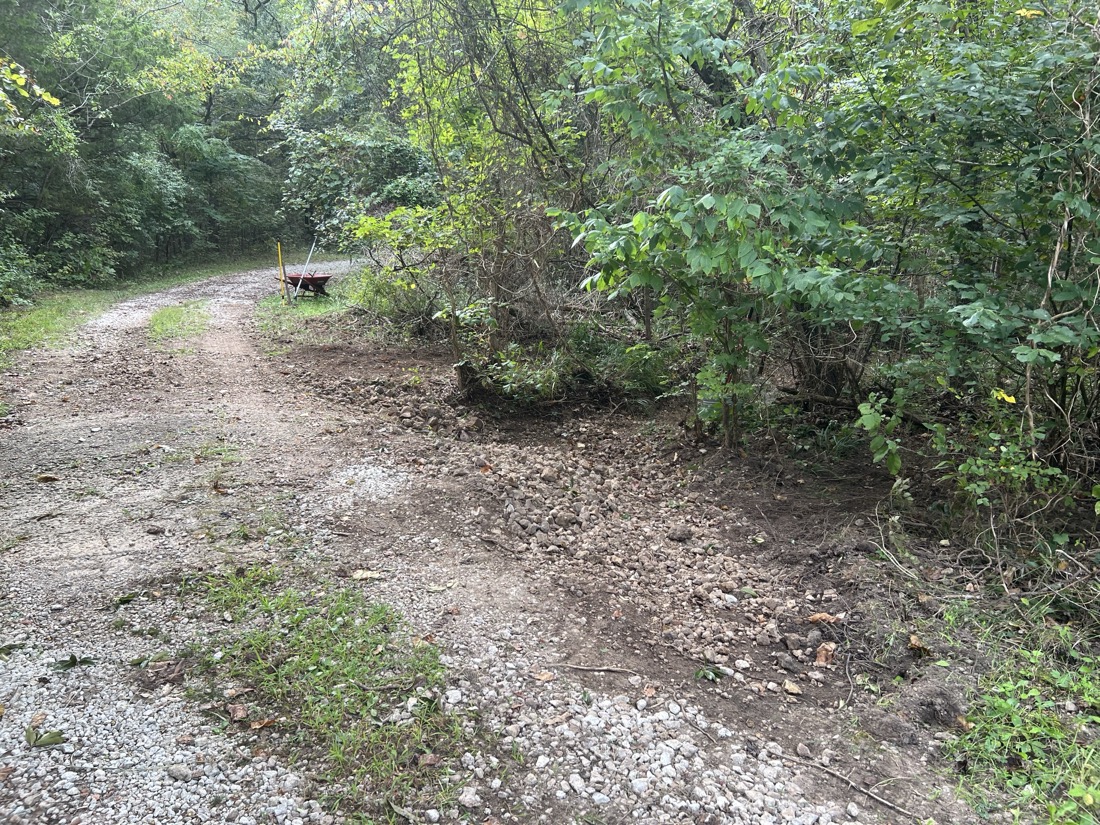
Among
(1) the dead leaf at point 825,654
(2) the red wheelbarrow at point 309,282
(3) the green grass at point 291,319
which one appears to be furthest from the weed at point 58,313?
(1) the dead leaf at point 825,654

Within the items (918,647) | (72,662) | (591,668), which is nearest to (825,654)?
(918,647)

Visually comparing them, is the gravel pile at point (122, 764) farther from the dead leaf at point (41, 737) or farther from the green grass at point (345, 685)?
the green grass at point (345, 685)

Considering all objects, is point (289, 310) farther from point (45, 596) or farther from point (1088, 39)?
point (1088, 39)

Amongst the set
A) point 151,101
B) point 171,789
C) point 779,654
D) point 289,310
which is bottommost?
point 779,654

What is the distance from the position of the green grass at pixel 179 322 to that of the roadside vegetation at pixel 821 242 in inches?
70.7

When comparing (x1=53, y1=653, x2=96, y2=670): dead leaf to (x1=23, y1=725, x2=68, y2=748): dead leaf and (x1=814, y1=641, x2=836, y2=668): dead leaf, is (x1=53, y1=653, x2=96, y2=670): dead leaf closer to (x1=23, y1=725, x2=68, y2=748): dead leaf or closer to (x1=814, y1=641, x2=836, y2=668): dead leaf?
(x1=23, y1=725, x2=68, y2=748): dead leaf

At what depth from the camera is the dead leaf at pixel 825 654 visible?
9.89 feet

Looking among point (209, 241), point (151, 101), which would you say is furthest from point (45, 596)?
point (209, 241)

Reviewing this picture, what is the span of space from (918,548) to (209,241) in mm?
22629

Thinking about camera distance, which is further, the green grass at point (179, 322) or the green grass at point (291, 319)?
the green grass at point (179, 322)

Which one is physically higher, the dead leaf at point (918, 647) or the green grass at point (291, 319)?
the green grass at point (291, 319)

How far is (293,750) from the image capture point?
2.40m

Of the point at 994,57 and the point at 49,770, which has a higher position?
the point at 994,57

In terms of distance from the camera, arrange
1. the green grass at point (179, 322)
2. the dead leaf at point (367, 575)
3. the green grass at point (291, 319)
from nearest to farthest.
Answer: the dead leaf at point (367, 575)
the green grass at point (291, 319)
the green grass at point (179, 322)
